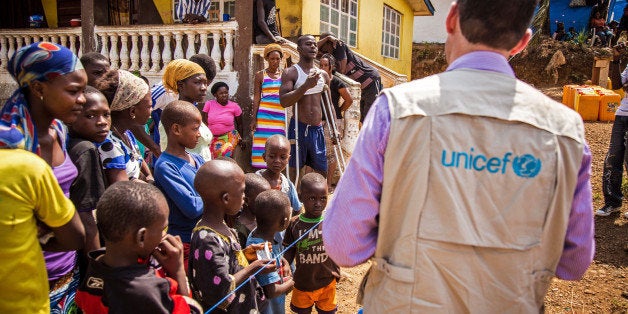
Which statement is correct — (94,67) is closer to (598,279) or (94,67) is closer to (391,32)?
(598,279)

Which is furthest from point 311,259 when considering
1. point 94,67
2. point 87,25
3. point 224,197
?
point 87,25

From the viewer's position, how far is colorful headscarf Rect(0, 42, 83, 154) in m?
1.61

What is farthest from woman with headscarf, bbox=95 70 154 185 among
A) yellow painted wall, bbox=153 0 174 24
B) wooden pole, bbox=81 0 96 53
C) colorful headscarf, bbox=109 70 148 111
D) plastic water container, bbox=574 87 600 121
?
plastic water container, bbox=574 87 600 121

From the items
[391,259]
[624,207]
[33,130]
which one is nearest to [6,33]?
[33,130]

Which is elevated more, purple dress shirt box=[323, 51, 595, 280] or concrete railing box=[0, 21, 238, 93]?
concrete railing box=[0, 21, 238, 93]

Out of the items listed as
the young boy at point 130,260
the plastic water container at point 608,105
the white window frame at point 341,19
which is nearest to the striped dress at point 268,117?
the young boy at point 130,260

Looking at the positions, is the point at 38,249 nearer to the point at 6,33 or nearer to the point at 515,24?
the point at 515,24

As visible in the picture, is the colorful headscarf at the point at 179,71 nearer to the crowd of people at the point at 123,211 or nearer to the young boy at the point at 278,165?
the crowd of people at the point at 123,211

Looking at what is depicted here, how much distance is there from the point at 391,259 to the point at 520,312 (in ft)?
1.29

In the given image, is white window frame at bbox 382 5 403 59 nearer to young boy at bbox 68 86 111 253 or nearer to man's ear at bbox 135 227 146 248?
young boy at bbox 68 86 111 253

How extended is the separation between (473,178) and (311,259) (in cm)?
173

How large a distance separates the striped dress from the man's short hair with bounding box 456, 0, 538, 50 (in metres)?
4.34

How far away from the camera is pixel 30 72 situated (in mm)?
1713

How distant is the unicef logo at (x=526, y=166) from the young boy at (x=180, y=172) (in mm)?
1653
